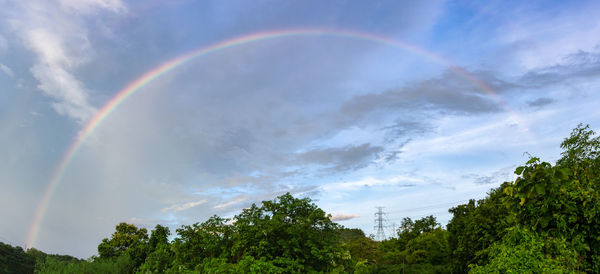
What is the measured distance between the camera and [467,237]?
2284 cm

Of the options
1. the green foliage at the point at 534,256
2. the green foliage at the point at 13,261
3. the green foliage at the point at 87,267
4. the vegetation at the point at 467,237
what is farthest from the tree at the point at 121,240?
the green foliage at the point at 534,256

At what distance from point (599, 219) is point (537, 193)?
1062 mm

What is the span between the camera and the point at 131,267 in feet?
90.5

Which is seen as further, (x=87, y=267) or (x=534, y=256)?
(x=87, y=267)

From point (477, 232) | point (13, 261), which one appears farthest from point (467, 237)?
point (13, 261)

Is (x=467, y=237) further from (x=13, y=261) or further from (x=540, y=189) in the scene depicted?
(x=13, y=261)

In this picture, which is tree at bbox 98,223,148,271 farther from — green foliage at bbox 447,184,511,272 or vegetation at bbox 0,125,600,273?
green foliage at bbox 447,184,511,272

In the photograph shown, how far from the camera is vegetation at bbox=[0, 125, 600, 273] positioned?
595 cm

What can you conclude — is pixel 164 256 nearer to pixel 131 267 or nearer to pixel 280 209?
pixel 280 209

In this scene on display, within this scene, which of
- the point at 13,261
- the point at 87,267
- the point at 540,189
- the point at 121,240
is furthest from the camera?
the point at 121,240

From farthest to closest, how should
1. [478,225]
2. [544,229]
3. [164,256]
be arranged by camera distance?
[478,225]
[164,256]
[544,229]

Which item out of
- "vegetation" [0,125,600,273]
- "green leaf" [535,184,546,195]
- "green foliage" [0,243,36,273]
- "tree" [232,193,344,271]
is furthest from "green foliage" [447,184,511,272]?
"green foliage" [0,243,36,273]

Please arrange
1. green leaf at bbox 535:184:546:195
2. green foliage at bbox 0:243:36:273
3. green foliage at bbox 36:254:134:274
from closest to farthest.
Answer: green leaf at bbox 535:184:546:195
green foliage at bbox 36:254:134:274
green foliage at bbox 0:243:36:273

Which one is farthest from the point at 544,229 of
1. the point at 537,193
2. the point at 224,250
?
the point at 224,250
